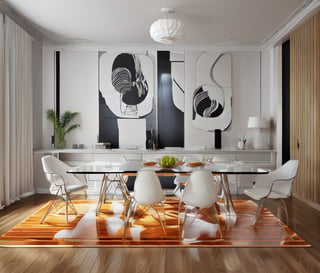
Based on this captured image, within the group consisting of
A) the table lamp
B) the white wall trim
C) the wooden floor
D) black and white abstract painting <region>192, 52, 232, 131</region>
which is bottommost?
the wooden floor

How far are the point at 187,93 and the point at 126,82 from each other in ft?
4.28

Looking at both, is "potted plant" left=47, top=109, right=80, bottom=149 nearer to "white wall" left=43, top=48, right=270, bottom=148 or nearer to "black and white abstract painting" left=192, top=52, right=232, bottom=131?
"white wall" left=43, top=48, right=270, bottom=148

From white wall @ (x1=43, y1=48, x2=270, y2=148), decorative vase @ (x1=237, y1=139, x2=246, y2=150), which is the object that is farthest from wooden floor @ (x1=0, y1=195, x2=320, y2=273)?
white wall @ (x1=43, y1=48, x2=270, y2=148)

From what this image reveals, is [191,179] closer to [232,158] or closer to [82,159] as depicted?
[232,158]

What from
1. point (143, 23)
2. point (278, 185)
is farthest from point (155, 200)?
point (143, 23)

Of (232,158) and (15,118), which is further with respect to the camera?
(232,158)

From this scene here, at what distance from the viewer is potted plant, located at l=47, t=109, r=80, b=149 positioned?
6316 mm

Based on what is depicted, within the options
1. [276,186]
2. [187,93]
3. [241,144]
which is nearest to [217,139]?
[241,144]

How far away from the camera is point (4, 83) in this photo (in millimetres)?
4742

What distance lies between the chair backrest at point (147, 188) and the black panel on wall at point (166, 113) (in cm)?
297

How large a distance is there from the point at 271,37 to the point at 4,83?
16.0ft

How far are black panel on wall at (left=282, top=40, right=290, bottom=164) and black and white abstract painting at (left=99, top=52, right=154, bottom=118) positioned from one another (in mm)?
2647

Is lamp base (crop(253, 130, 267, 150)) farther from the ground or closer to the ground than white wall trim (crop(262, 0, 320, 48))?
closer to the ground

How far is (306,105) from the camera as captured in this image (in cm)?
490
